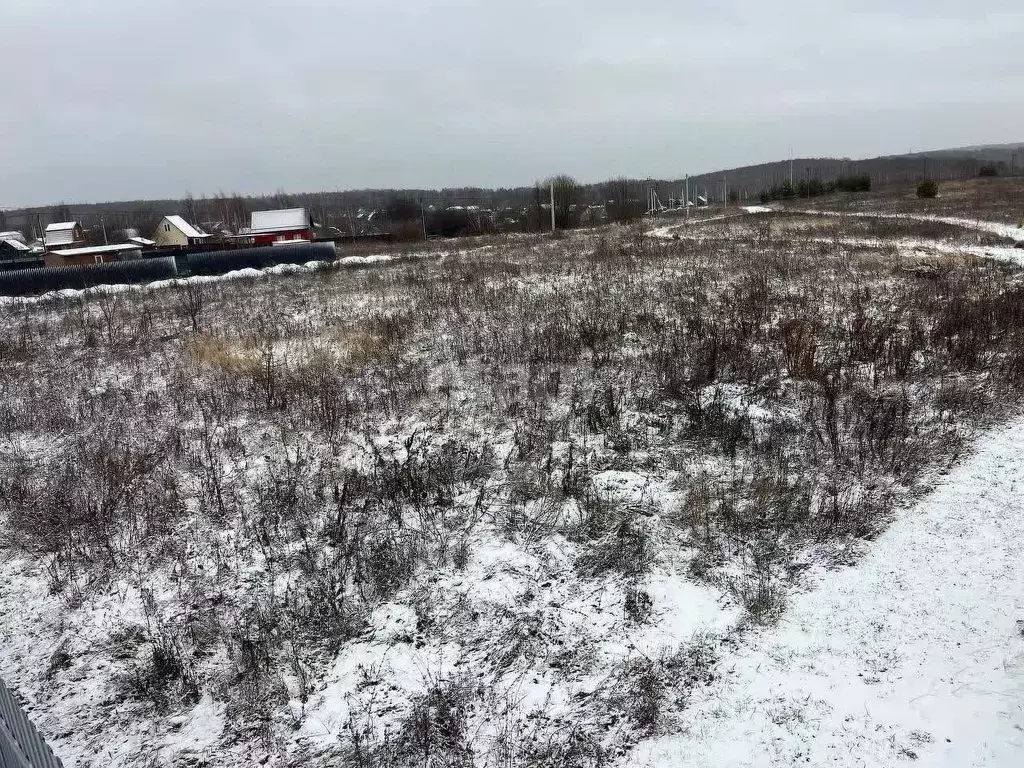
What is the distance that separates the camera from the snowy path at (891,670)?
3.00 meters

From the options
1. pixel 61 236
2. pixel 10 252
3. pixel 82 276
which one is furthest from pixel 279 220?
pixel 82 276

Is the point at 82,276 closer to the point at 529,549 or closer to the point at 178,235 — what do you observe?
the point at 529,549

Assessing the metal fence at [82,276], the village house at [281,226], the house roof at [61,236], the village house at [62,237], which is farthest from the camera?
the house roof at [61,236]

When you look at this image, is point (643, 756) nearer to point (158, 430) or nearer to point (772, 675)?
point (772, 675)

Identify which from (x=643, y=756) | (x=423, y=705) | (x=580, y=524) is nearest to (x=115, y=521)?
(x=423, y=705)

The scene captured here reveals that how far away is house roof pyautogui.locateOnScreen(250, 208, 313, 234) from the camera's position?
53.8 m

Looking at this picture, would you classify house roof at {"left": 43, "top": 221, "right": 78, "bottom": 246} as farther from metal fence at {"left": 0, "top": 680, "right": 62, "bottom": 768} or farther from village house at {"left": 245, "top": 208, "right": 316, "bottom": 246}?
metal fence at {"left": 0, "top": 680, "right": 62, "bottom": 768}

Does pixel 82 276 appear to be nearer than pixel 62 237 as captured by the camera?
Yes

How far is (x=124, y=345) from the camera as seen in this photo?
39.2 ft

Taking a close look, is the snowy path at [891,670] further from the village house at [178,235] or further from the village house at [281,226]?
the village house at [178,235]

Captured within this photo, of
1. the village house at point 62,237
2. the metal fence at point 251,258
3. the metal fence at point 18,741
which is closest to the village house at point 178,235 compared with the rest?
the village house at point 62,237

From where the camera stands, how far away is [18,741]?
238 cm

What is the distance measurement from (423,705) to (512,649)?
0.66m

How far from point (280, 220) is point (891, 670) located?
192ft
